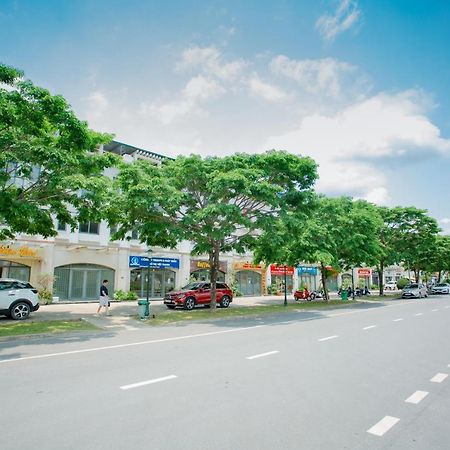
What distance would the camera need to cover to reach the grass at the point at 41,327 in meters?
12.4

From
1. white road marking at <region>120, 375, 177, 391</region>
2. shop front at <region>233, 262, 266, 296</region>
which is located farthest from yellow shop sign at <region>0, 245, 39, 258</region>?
white road marking at <region>120, 375, 177, 391</region>

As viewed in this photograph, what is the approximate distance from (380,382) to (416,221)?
124ft

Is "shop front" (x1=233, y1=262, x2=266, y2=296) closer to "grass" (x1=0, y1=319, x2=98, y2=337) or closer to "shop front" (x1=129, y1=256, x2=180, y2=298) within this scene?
"shop front" (x1=129, y1=256, x2=180, y2=298)

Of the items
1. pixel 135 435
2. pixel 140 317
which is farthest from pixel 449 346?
pixel 140 317

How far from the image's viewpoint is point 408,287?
132 ft

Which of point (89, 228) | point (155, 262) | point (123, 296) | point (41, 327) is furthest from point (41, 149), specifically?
point (155, 262)

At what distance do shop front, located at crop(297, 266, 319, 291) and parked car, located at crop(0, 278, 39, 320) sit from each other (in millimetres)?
35336

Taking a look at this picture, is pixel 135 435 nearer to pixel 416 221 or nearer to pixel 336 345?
pixel 336 345

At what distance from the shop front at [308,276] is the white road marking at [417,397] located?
4095 centimetres

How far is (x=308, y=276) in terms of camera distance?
1919 inches

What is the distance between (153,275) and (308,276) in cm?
2478

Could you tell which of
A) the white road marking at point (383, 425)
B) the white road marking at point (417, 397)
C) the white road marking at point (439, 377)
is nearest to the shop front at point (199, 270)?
the white road marking at point (439, 377)

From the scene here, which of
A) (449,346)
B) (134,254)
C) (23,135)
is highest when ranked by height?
(23,135)

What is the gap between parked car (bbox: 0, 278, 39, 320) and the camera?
51.7 feet
